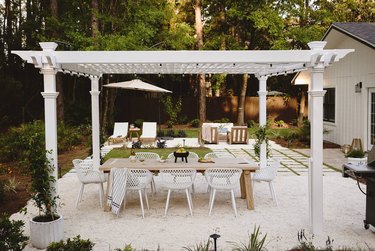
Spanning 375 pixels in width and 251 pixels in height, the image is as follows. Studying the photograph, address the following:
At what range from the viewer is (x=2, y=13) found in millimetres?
26250

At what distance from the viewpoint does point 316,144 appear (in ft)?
20.1

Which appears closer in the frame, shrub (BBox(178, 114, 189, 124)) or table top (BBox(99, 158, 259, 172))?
table top (BBox(99, 158, 259, 172))

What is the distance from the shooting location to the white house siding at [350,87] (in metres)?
13.1

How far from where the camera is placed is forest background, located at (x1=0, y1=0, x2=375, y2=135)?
18.1 metres

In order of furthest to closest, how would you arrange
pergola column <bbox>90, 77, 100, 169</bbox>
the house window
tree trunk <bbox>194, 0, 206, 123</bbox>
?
tree trunk <bbox>194, 0, 206, 123</bbox>
the house window
pergola column <bbox>90, 77, 100, 169</bbox>

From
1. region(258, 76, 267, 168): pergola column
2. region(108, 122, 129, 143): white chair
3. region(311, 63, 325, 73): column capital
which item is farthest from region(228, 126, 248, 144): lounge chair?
region(311, 63, 325, 73): column capital

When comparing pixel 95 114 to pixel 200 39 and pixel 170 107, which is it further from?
pixel 200 39

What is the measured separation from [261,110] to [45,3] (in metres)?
19.0

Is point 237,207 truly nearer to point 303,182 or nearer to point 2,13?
point 303,182

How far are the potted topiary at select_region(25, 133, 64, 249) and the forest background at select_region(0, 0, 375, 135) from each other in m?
10.3

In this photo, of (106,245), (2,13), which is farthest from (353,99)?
(2,13)

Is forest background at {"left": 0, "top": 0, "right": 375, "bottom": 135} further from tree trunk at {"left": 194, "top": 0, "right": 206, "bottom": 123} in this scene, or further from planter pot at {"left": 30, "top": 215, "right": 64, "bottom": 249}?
planter pot at {"left": 30, "top": 215, "right": 64, "bottom": 249}

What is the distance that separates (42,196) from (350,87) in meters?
11.7

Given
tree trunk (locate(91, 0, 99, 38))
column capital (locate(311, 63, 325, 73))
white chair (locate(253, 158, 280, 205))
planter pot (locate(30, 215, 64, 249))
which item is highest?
tree trunk (locate(91, 0, 99, 38))
